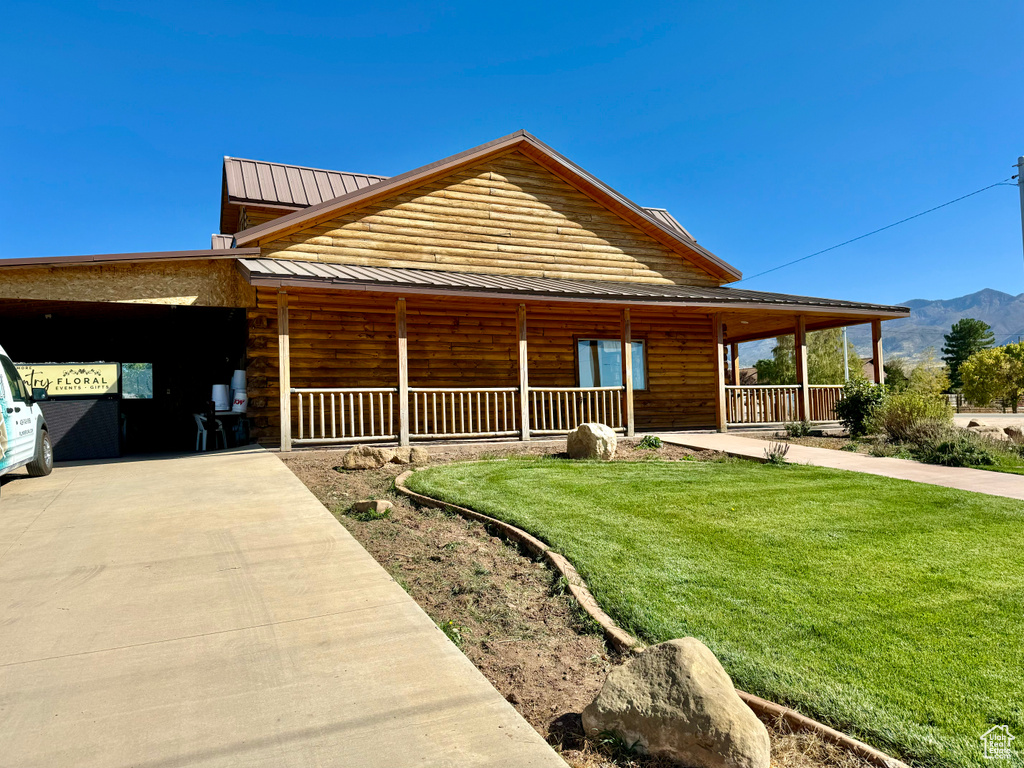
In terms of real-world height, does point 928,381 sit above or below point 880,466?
above

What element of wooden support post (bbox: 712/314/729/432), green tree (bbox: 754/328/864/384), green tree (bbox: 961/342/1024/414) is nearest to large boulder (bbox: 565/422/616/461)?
wooden support post (bbox: 712/314/729/432)

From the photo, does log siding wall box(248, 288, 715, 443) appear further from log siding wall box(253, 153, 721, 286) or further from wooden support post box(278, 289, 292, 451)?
wooden support post box(278, 289, 292, 451)

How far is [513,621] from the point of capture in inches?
150

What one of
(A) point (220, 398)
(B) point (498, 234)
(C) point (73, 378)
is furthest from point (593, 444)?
(C) point (73, 378)

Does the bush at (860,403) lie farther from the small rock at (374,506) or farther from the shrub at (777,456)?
the small rock at (374,506)

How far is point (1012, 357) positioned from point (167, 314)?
4356cm

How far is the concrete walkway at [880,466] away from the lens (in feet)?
24.8

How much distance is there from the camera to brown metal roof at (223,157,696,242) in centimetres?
1524

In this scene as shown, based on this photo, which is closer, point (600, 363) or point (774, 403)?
point (774, 403)

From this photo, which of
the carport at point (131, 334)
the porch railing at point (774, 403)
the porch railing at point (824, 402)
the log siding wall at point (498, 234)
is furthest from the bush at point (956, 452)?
the carport at point (131, 334)

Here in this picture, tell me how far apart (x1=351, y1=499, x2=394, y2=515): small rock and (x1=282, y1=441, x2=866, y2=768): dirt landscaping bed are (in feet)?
0.26

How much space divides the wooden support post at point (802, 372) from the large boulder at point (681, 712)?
1396 cm

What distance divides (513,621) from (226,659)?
1.62m

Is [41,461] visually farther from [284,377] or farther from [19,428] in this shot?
[284,377]
